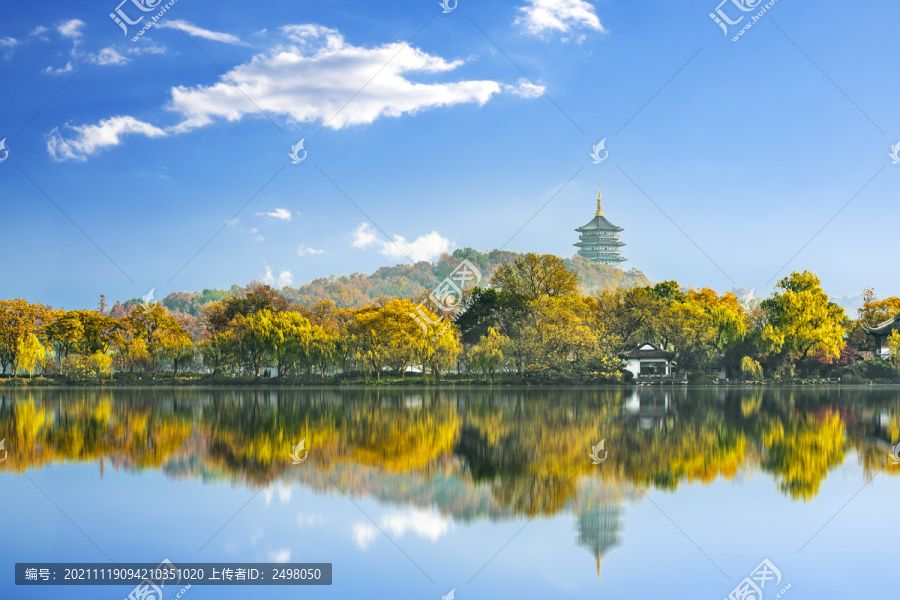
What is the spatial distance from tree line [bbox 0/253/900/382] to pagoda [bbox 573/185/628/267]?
169 ft

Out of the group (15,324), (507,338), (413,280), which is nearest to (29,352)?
(15,324)

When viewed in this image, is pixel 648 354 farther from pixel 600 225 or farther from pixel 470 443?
pixel 600 225

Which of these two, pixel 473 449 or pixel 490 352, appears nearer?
pixel 473 449

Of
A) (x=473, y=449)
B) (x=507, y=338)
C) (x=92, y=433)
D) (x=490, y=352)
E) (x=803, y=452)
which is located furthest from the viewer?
(x=507, y=338)

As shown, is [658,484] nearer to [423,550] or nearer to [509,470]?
Result: [509,470]

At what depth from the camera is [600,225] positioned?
8994 centimetres

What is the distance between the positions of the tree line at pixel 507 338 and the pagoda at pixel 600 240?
51.5m

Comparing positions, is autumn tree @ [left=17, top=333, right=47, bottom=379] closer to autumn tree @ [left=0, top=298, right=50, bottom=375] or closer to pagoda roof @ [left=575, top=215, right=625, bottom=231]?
autumn tree @ [left=0, top=298, right=50, bottom=375]

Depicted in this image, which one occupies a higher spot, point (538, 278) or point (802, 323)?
point (538, 278)

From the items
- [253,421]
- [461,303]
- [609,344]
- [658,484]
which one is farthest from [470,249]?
[658,484]

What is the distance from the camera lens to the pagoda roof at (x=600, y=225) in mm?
89500

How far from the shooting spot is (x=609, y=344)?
34.8m

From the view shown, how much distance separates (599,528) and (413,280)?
375ft

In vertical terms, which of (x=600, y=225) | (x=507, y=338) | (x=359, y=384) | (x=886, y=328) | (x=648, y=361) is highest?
(x=600, y=225)
